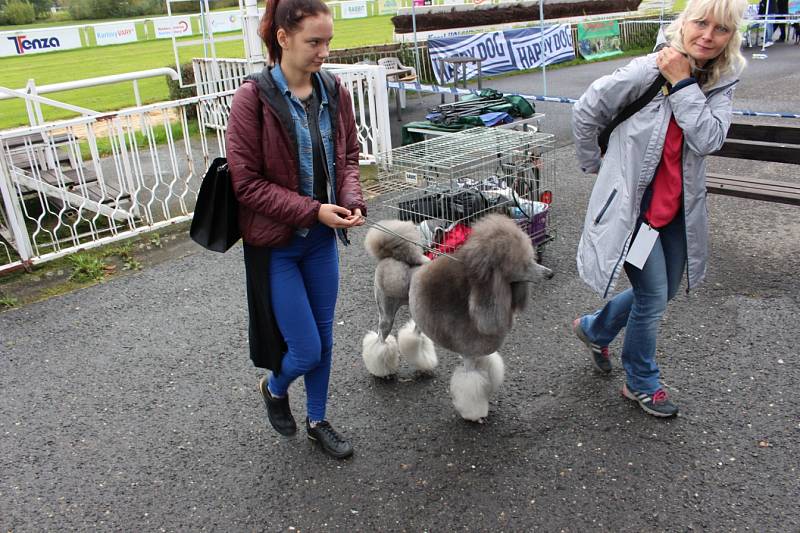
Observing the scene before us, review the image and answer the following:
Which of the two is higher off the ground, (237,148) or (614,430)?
(237,148)

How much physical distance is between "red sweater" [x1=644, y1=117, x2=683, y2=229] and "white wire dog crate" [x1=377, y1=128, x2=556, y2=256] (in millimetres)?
1118

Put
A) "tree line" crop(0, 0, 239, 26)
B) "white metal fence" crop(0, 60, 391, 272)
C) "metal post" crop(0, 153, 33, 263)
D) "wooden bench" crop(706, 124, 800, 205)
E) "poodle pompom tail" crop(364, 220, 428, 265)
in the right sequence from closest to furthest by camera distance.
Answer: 1. "poodle pompom tail" crop(364, 220, 428, 265)
2. "wooden bench" crop(706, 124, 800, 205)
3. "metal post" crop(0, 153, 33, 263)
4. "white metal fence" crop(0, 60, 391, 272)
5. "tree line" crop(0, 0, 239, 26)

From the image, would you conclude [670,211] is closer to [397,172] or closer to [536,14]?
[397,172]

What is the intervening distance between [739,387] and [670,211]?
1299 millimetres

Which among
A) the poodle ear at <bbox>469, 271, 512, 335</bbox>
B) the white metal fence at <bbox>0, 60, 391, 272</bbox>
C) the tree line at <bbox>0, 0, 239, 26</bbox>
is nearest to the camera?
the poodle ear at <bbox>469, 271, 512, 335</bbox>

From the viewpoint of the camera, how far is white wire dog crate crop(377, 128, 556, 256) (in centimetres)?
402

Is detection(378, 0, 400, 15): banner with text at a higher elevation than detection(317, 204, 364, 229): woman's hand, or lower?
higher

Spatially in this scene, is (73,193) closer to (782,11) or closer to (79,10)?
(782,11)

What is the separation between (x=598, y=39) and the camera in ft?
61.1

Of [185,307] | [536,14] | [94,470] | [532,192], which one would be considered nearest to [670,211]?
[532,192]

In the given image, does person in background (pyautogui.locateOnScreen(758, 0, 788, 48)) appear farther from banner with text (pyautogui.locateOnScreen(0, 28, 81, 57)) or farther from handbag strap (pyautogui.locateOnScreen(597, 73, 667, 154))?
banner with text (pyautogui.locateOnScreen(0, 28, 81, 57))

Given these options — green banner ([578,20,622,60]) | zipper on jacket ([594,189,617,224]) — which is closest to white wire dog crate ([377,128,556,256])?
zipper on jacket ([594,189,617,224])

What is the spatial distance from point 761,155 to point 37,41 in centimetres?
2139

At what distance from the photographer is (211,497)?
3.05m
